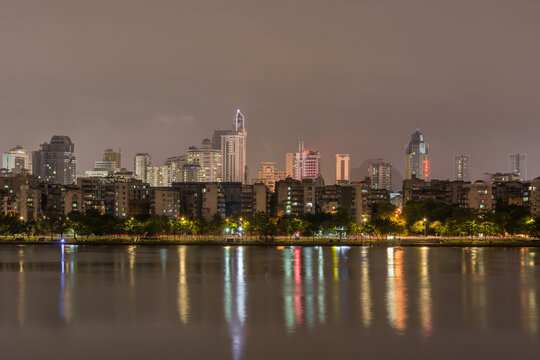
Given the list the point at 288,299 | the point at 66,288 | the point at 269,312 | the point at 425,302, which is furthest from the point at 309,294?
the point at 66,288

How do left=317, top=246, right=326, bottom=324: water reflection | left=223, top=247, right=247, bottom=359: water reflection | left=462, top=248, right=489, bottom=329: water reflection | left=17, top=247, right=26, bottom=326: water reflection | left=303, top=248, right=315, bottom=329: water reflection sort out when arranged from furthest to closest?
left=462, top=248, right=489, bottom=329: water reflection → left=317, top=246, right=326, bottom=324: water reflection → left=17, top=247, right=26, bottom=326: water reflection → left=303, top=248, right=315, bottom=329: water reflection → left=223, top=247, right=247, bottom=359: water reflection

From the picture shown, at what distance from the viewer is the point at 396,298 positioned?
1123 inches

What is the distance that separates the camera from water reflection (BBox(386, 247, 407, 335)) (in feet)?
74.6

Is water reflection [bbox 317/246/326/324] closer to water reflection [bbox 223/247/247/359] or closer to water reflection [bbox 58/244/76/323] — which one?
water reflection [bbox 223/247/247/359]

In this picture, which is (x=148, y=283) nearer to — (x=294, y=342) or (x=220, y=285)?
(x=220, y=285)

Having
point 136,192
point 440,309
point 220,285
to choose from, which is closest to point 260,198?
point 136,192

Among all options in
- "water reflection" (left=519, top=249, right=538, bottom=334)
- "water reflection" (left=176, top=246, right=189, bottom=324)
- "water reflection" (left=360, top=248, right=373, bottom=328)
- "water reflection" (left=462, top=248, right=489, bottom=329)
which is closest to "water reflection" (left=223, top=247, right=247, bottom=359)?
"water reflection" (left=176, top=246, right=189, bottom=324)

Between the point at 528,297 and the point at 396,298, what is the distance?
5.80 m

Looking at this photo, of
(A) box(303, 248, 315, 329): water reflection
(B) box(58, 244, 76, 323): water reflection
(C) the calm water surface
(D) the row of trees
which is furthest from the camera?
(D) the row of trees

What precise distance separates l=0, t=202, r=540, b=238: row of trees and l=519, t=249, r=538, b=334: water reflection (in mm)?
32276

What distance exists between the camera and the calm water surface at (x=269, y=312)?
1920cm

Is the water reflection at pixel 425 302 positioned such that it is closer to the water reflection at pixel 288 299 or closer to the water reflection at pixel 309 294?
the water reflection at pixel 309 294

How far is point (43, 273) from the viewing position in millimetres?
39906

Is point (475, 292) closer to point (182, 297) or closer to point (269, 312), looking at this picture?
point (269, 312)
